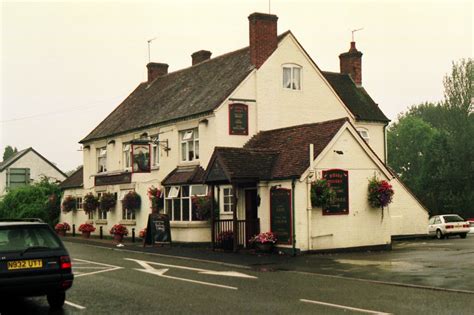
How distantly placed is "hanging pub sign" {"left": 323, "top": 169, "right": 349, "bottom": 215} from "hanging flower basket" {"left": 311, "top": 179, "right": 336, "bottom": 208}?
24.0 inches

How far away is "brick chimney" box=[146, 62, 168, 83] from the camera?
41.0m

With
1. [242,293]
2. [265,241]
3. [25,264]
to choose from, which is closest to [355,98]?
[265,241]

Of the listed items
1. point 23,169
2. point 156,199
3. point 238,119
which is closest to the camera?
point 238,119

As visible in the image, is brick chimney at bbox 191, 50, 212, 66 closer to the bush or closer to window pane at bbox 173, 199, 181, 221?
window pane at bbox 173, 199, 181, 221

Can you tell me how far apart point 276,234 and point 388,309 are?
42.1ft

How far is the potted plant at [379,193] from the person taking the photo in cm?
2448

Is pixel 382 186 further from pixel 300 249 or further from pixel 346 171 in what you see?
pixel 300 249

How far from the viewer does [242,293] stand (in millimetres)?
13086

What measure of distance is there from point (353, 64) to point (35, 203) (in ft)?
83.5

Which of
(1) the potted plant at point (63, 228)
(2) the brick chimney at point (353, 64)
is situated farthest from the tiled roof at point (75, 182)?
(2) the brick chimney at point (353, 64)

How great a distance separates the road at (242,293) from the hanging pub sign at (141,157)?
534 inches

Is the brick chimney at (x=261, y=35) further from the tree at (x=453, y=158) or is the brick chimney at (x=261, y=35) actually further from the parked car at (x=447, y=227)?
the tree at (x=453, y=158)

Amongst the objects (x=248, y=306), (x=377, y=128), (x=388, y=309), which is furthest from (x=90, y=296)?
(x=377, y=128)

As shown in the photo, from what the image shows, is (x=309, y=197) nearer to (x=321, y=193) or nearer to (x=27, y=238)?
(x=321, y=193)
